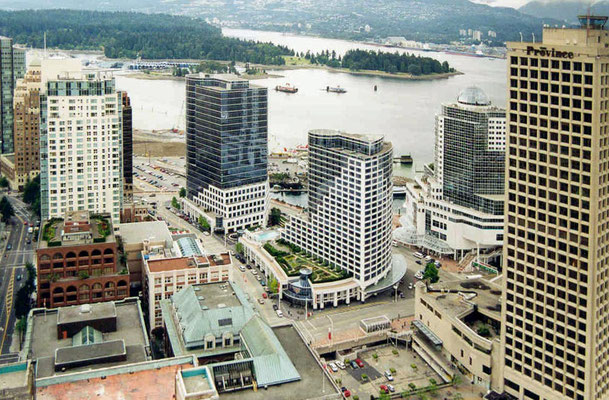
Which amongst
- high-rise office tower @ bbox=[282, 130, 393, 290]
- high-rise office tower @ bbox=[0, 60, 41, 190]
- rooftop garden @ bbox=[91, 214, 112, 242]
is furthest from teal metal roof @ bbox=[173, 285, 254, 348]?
high-rise office tower @ bbox=[0, 60, 41, 190]

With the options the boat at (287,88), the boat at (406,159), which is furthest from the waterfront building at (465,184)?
the boat at (287,88)

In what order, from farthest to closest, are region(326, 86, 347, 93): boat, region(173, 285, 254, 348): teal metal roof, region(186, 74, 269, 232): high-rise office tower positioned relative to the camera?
region(326, 86, 347, 93): boat < region(186, 74, 269, 232): high-rise office tower < region(173, 285, 254, 348): teal metal roof

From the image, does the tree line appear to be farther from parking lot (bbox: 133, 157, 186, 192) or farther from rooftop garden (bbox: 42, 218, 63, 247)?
rooftop garden (bbox: 42, 218, 63, 247)

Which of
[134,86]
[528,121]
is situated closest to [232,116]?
[528,121]

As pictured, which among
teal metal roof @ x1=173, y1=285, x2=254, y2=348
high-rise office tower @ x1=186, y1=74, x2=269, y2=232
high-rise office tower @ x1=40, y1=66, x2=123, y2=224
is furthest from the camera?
high-rise office tower @ x1=186, y1=74, x2=269, y2=232

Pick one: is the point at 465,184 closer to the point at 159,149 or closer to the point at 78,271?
the point at 78,271

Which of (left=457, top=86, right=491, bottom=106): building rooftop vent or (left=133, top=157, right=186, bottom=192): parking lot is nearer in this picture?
(left=457, top=86, right=491, bottom=106): building rooftop vent
